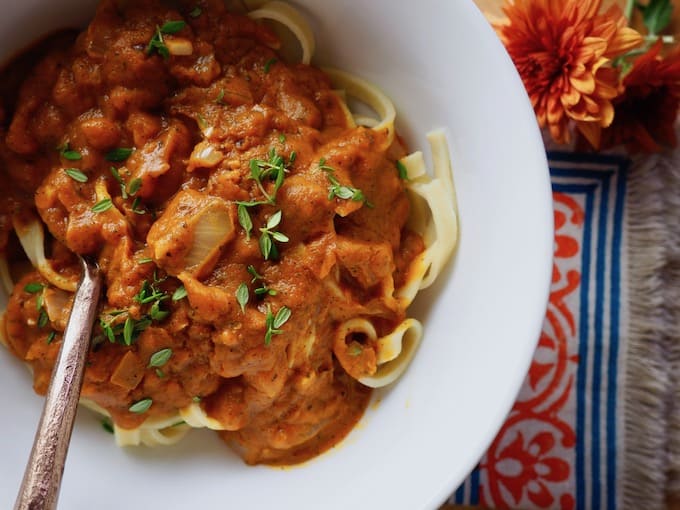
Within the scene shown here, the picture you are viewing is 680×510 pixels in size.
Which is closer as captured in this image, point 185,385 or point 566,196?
point 185,385

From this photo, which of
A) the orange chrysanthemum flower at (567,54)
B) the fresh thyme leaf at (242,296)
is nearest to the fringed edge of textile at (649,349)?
the orange chrysanthemum flower at (567,54)

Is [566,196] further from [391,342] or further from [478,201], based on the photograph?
[391,342]

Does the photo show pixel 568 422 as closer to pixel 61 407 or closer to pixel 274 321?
pixel 274 321

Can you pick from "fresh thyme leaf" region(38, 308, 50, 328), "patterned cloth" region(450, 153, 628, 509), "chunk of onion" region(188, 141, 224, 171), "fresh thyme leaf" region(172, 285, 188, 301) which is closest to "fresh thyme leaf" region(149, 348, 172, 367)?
"fresh thyme leaf" region(172, 285, 188, 301)

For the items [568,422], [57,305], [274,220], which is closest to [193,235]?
[274,220]

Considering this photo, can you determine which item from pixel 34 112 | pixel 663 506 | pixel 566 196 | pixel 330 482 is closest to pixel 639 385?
pixel 663 506

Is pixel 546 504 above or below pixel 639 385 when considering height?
below

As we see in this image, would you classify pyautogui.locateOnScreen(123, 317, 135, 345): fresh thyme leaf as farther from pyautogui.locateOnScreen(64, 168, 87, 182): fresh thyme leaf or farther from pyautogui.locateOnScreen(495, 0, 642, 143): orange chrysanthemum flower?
pyautogui.locateOnScreen(495, 0, 642, 143): orange chrysanthemum flower
